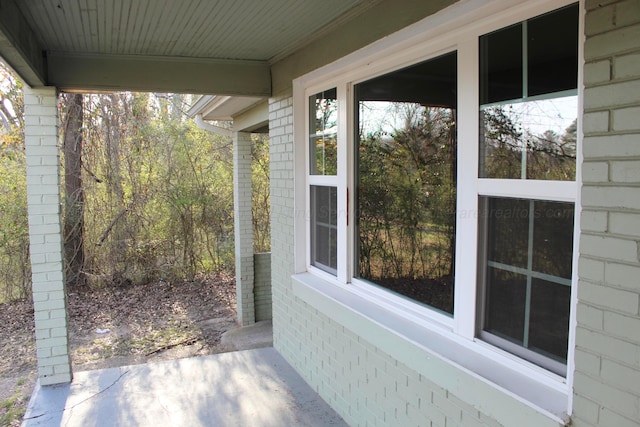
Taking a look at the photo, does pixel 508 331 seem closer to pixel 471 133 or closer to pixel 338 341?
pixel 471 133

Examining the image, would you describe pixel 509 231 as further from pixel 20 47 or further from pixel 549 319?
pixel 20 47

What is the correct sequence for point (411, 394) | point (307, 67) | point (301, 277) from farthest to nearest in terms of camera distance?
point (301, 277) < point (307, 67) < point (411, 394)

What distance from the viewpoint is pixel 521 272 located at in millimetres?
1767

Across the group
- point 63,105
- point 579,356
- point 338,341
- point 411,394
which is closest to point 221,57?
point 338,341

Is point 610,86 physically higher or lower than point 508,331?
higher

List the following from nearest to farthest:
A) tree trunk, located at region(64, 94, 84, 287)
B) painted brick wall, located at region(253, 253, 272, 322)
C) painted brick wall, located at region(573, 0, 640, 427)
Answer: painted brick wall, located at region(573, 0, 640, 427) < painted brick wall, located at region(253, 253, 272, 322) < tree trunk, located at region(64, 94, 84, 287)

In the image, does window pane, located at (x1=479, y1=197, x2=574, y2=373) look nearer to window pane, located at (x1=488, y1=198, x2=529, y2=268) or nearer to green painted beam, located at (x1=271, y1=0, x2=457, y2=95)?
window pane, located at (x1=488, y1=198, x2=529, y2=268)

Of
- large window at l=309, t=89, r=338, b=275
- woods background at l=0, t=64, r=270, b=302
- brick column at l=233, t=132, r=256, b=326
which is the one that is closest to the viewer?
large window at l=309, t=89, r=338, b=275

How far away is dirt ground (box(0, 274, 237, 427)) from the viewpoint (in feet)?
17.5

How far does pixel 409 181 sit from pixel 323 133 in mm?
1041

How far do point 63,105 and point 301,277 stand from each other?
7287 millimetres

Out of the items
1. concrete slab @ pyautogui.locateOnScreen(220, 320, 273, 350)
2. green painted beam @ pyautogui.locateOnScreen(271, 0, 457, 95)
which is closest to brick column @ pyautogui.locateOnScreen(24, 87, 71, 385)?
green painted beam @ pyautogui.locateOnScreen(271, 0, 457, 95)

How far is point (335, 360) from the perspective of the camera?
3.16 m

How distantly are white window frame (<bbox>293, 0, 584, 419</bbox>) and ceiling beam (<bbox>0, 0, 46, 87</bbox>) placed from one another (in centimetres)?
187
